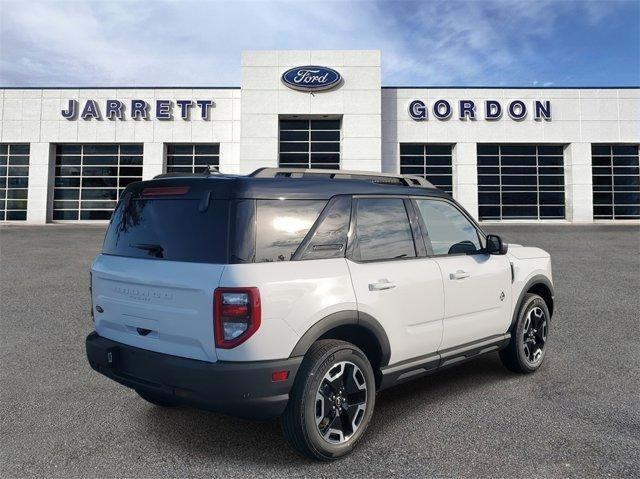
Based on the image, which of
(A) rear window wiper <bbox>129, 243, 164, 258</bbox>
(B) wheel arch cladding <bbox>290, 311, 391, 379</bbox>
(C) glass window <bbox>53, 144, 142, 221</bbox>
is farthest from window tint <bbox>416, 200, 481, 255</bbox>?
(C) glass window <bbox>53, 144, 142, 221</bbox>

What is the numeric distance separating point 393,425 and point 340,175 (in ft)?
6.36

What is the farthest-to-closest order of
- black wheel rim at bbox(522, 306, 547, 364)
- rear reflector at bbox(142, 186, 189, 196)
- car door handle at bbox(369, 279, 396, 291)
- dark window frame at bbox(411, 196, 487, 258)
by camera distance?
1. black wheel rim at bbox(522, 306, 547, 364)
2. dark window frame at bbox(411, 196, 487, 258)
3. car door handle at bbox(369, 279, 396, 291)
4. rear reflector at bbox(142, 186, 189, 196)

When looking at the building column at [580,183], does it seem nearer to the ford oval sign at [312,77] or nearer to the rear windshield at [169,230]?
the ford oval sign at [312,77]

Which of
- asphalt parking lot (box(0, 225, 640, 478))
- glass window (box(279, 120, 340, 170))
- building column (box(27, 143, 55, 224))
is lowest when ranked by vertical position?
asphalt parking lot (box(0, 225, 640, 478))

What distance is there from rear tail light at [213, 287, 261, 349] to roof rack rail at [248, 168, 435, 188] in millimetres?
910

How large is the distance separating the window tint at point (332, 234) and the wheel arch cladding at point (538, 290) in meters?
2.21

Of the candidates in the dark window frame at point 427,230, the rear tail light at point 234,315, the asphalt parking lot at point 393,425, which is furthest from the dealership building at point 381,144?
the rear tail light at point 234,315

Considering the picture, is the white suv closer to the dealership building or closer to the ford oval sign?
the dealership building

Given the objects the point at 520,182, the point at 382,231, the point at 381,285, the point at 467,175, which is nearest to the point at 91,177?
the point at 467,175

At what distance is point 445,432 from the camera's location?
327 centimetres

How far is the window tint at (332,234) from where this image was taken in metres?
2.95

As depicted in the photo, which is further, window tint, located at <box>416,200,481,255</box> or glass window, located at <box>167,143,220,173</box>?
glass window, located at <box>167,143,220,173</box>

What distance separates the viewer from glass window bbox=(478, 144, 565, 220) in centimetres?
2352

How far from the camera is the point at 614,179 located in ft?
78.2
